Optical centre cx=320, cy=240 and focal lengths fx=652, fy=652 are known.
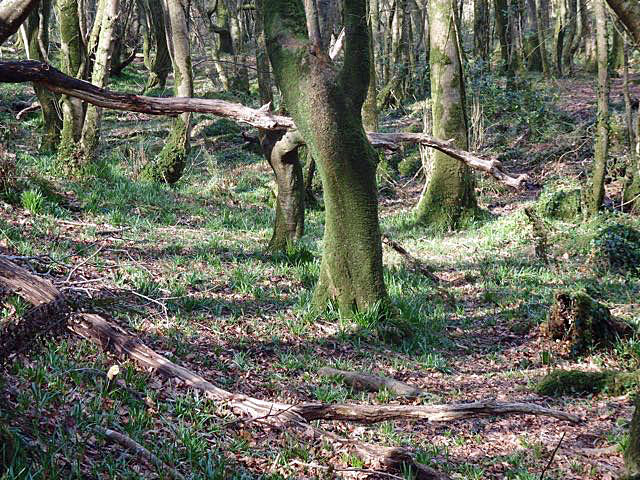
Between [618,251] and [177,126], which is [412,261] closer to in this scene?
[618,251]

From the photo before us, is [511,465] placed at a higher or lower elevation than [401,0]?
lower

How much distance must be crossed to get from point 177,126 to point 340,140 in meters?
9.36

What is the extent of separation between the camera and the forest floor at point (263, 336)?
4.36 metres

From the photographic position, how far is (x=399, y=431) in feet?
17.5

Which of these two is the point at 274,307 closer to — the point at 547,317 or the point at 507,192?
the point at 547,317

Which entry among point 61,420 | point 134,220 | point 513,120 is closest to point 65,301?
point 61,420

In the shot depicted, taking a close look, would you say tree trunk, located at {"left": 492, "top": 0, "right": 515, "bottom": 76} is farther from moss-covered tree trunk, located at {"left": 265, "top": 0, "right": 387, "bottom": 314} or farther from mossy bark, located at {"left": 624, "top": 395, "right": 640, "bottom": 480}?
mossy bark, located at {"left": 624, "top": 395, "right": 640, "bottom": 480}

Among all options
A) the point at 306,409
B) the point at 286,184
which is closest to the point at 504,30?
the point at 286,184

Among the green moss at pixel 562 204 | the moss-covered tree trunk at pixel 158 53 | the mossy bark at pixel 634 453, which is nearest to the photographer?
the mossy bark at pixel 634 453

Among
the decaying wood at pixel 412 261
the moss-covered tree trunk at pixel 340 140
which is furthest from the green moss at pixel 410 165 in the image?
the moss-covered tree trunk at pixel 340 140

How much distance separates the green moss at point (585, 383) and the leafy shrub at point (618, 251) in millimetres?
4373

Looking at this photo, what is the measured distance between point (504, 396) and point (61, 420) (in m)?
3.95

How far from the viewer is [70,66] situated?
1449cm

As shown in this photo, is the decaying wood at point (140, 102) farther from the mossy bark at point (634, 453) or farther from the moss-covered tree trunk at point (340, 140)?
the mossy bark at point (634, 453)
